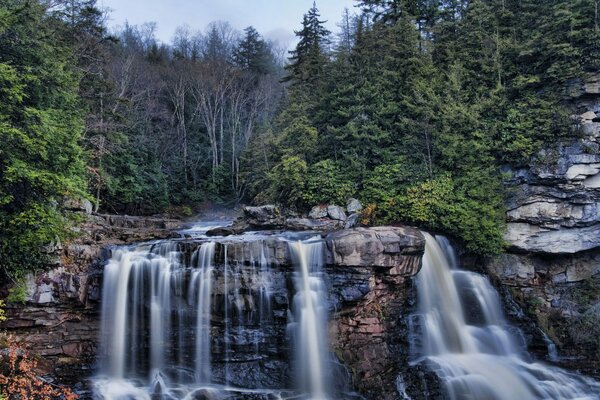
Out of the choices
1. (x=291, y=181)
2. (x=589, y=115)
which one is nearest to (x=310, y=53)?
(x=291, y=181)

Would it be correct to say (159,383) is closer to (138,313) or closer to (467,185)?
(138,313)

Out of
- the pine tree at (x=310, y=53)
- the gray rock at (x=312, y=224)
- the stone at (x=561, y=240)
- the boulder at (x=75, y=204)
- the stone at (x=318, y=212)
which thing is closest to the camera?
the boulder at (x=75, y=204)

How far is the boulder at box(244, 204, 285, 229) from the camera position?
57.9 ft

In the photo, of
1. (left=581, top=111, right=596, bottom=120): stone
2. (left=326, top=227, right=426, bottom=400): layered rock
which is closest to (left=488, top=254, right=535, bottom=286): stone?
(left=326, top=227, right=426, bottom=400): layered rock

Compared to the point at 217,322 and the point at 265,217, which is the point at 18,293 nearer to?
the point at 217,322

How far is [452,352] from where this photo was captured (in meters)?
12.7

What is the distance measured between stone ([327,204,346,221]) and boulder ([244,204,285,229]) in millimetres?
2178

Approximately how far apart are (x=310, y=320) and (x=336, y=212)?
6.40 metres

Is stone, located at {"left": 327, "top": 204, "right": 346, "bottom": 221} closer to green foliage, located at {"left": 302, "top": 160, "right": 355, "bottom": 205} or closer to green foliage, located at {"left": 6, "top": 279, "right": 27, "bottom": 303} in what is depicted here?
green foliage, located at {"left": 302, "top": 160, "right": 355, "bottom": 205}

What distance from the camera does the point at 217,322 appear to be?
11.8 m

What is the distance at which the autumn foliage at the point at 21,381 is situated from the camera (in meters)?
8.84

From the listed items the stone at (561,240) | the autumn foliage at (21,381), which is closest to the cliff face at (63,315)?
the autumn foliage at (21,381)

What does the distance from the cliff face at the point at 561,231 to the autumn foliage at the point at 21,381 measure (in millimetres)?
15063

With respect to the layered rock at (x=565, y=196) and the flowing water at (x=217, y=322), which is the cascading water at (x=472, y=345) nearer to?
the layered rock at (x=565, y=196)
